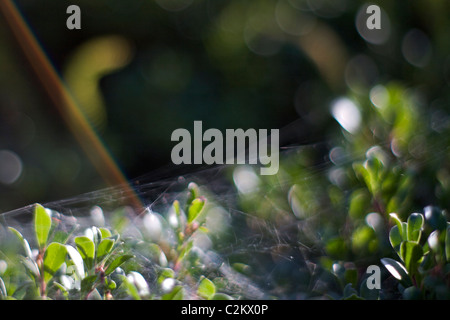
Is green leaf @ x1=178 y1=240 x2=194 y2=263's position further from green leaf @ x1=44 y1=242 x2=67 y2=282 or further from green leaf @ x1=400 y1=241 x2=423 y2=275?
green leaf @ x1=400 y1=241 x2=423 y2=275

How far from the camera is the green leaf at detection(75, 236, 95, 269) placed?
67cm

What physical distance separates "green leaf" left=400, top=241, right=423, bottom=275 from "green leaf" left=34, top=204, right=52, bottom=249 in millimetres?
539

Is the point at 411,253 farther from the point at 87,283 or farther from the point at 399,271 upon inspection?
the point at 87,283

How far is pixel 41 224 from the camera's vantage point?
0.70 metres

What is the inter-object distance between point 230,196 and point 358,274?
353 mm

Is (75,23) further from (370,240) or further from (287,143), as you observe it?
(370,240)

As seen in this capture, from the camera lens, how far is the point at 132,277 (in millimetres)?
694

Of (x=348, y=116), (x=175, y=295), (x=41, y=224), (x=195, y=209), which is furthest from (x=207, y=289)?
(x=348, y=116)

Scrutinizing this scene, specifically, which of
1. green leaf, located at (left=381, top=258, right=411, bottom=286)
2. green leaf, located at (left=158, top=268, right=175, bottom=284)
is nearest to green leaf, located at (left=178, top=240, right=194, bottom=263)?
green leaf, located at (left=158, top=268, right=175, bottom=284)

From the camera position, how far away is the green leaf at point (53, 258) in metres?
0.66

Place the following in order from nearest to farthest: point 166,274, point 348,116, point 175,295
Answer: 1. point 175,295
2. point 166,274
3. point 348,116

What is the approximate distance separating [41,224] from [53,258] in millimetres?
68

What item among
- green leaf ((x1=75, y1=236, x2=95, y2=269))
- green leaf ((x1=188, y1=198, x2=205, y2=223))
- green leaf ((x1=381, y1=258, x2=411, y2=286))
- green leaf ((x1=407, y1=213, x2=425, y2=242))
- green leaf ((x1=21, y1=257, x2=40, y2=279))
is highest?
green leaf ((x1=188, y1=198, x2=205, y2=223))
